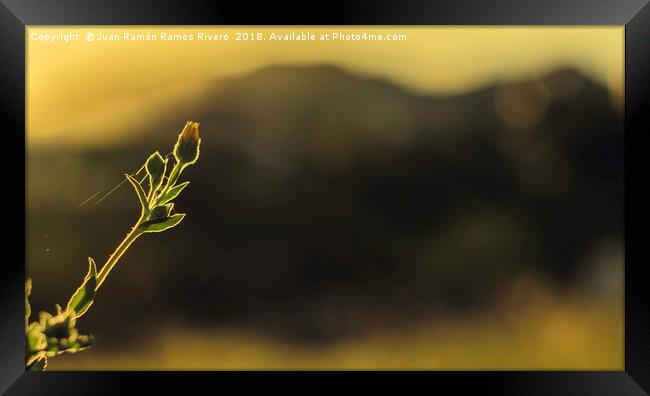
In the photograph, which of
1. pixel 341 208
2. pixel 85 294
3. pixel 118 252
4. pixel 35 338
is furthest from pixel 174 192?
pixel 35 338

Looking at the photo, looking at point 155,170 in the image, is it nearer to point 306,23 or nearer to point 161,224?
point 161,224

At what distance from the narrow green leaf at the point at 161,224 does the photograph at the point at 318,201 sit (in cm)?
1

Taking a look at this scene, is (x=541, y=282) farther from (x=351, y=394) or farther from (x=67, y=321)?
(x=67, y=321)

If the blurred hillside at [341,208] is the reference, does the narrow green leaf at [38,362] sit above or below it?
below

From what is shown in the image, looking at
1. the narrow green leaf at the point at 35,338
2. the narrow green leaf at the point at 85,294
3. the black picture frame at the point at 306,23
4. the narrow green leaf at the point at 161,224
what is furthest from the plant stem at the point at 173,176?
the narrow green leaf at the point at 35,338

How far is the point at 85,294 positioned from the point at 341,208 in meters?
1.19

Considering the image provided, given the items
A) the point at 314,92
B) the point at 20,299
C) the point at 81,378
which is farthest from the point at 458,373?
the point at 20,299

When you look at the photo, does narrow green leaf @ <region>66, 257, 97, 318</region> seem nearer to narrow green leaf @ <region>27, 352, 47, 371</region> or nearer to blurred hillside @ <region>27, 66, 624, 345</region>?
blurred hillside @ <region>27, 66, 624, 345</region>

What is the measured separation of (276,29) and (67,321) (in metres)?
1.57

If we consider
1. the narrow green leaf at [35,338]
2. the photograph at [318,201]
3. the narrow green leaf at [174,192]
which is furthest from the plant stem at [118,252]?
the narrow green leaf at [35,338]

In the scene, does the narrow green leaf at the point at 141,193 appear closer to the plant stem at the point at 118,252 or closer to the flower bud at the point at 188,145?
the plant stem at the point at 118,252

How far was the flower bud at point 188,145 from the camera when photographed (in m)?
1.69

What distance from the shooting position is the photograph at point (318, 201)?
169 cm

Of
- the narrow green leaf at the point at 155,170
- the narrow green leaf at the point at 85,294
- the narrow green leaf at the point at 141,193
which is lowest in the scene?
the narrow green leaf at the point at 85,294
